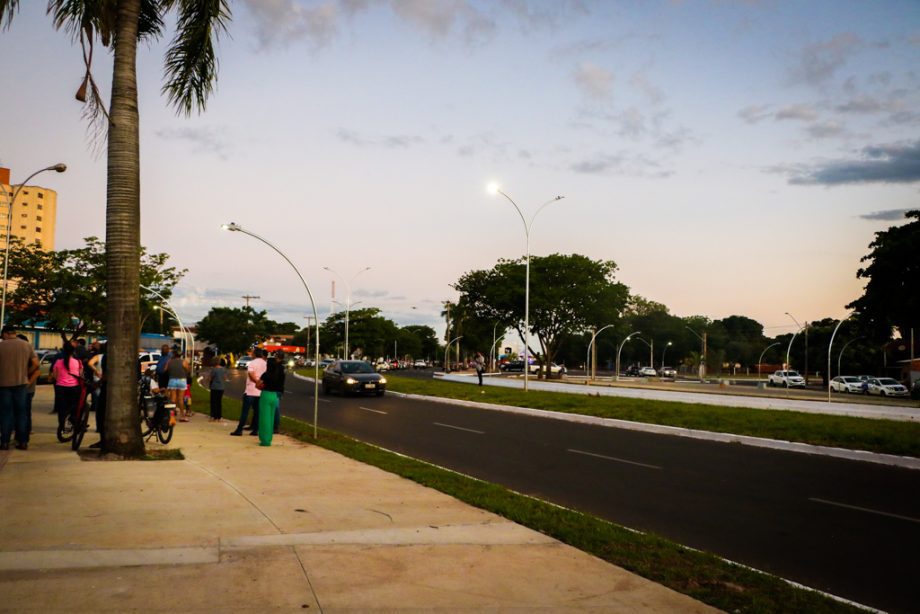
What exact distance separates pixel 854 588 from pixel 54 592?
6.13 metres

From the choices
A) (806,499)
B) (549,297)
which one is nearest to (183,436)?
(806,499)

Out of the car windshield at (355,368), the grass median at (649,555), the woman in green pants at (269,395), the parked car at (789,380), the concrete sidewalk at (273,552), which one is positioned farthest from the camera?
the parked car at (789,380)

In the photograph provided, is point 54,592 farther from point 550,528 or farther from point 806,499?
point 806,499

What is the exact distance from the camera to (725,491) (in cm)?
1038

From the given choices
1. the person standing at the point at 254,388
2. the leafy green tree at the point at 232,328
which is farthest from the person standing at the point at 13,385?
the leafy green tree at the point at 232,328

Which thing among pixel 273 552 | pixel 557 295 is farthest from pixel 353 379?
pixel 557 295

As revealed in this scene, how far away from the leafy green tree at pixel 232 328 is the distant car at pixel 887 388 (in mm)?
102759

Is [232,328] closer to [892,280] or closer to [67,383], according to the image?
[892,280]

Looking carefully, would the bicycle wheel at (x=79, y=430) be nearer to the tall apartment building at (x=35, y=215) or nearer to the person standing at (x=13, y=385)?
the person standing at (x=13, y=385)

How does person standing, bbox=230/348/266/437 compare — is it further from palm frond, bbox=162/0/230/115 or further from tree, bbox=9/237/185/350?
tree, bbox=9/237/185/350

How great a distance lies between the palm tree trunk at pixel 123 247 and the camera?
11.2m

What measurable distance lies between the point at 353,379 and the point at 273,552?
25.3 m

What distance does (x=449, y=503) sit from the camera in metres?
8.41

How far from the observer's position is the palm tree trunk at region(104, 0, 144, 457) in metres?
11.2
